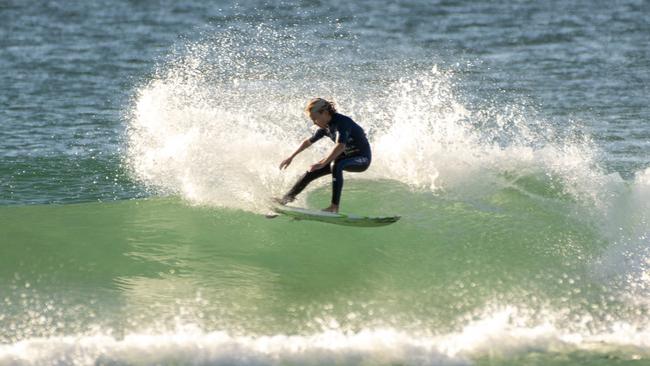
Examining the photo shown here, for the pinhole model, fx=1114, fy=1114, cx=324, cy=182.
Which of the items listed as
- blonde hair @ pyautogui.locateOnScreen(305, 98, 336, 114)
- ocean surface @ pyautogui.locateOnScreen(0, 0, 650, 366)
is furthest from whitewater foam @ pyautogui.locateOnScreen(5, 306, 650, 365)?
blonde hair @ pyautogui.locateOnScreen(305, 98, 336, 114)

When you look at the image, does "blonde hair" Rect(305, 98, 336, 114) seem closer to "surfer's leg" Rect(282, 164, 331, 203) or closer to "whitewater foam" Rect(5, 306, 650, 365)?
"surfer's leg" Rect(282, 164, 331, 203)

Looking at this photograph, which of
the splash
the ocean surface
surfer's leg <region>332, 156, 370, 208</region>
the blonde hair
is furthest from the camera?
the splash

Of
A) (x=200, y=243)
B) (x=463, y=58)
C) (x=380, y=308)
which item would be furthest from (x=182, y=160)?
(x=463, y=58)

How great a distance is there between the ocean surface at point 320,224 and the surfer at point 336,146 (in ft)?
2.83

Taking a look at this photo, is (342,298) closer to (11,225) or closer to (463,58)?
(11,225)

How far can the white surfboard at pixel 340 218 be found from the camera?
1256 cm

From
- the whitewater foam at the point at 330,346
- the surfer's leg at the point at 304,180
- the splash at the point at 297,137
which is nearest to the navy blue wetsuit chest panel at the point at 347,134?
the surfer's leg at the point at 304,180

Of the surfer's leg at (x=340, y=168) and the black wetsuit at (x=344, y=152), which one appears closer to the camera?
the black wetsuit at (x=344, y=152)

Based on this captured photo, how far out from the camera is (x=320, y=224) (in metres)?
13.6

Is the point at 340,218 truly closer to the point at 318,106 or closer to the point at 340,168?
the point at 340,168

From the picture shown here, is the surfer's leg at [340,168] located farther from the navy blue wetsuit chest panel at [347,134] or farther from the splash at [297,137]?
the splash at [297,137]

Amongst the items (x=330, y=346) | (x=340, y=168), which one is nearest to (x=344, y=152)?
(x=340, y=168)

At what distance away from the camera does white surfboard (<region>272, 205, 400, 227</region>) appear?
12.6 m

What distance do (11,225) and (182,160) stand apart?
2.48m
